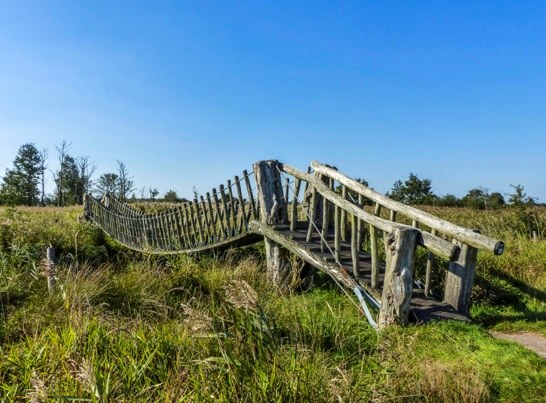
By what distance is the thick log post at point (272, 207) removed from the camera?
27.6 ft

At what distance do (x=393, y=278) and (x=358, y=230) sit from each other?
128 centimetres

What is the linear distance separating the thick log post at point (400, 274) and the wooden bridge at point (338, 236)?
0.01m

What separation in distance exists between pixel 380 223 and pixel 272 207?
A: 299 centimetres

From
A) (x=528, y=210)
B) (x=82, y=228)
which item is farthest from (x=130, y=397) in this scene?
(x=528, y=210)

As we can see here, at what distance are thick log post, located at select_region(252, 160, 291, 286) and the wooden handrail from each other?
1.46 feet

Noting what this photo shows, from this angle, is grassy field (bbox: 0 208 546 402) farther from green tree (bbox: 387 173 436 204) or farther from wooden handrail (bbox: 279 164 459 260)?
green tree (bbox: 387 173 436 204)

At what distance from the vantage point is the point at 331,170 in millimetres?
7789

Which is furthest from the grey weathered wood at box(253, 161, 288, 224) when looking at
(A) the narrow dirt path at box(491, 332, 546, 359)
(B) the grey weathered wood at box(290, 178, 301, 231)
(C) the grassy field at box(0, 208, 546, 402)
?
(A) the narrow dirt path at box(491, 332, 546, 359)

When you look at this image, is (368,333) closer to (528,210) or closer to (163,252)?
(163,252)

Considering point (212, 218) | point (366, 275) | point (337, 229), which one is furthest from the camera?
point (212, 218)

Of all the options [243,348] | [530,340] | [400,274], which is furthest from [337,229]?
[243,348]

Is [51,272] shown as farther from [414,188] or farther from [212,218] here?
[414,188]

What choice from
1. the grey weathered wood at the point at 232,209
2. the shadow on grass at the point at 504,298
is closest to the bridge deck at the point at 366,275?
the shadow on grass at the point at 504,298

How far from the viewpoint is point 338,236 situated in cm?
693
